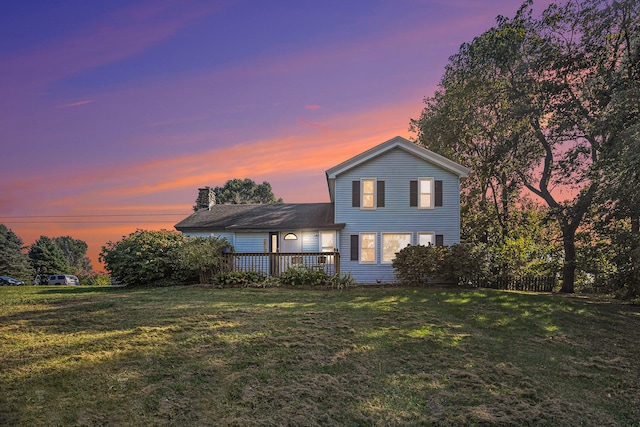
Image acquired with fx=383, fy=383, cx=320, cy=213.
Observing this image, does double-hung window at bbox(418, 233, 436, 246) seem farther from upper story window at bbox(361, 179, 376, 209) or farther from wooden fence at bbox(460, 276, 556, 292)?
wooden fence at bbox(460, 276, 556, 292)

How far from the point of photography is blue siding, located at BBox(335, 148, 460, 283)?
19875 millimetres

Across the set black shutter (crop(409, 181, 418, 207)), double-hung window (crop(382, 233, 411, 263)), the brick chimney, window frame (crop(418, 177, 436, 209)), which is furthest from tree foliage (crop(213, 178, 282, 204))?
window frame (crop(418, 177, 436, 209))

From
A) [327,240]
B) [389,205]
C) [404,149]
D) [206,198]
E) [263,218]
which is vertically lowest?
[327,240]

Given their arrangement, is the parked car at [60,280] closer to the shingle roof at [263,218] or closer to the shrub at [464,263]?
the shingle roof at [263,218]

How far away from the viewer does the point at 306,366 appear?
7234 millimetres

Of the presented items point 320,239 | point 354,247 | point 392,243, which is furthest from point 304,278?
point 392,243

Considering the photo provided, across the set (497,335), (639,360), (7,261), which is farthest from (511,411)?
(7,261)

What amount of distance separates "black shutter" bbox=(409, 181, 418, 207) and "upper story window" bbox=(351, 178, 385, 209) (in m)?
1.42

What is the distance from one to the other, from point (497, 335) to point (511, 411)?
4054mm

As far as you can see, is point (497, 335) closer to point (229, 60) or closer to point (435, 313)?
point (435, 313)

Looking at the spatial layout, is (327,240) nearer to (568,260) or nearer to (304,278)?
(304,278)

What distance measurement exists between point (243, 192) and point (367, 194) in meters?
35.0

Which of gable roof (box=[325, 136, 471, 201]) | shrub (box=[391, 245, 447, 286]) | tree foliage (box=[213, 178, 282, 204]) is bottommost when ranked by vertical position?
shrub (box=[391, 245, 447, 286])

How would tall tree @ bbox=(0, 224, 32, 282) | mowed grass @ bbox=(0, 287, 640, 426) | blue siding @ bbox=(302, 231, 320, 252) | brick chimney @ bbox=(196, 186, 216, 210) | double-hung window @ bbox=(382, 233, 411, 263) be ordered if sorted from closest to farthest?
mowed grass @ bbox=(0, 287, 640, 426) < double-hung window @ bbox=(382, 233, 411, 263) < blue siding @ bbox=(302, 231, 320, 252) < brick chimney @ bbox=(196, 186, 216, 210) < tall tree @ bbox=(0, 224, 32, 282)
